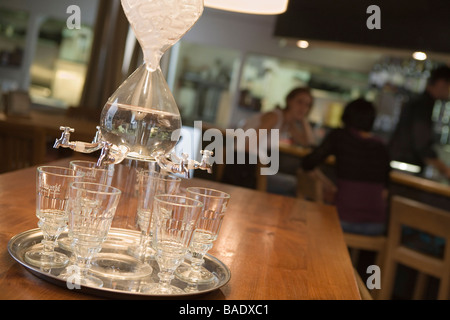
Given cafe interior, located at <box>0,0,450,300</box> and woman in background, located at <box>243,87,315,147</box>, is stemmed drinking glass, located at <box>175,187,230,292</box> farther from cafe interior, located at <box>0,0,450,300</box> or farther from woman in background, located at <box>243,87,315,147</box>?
woman in background, located at <box>243,87,315,147</box>

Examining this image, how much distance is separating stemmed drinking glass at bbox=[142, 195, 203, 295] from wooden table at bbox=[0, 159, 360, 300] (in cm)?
8

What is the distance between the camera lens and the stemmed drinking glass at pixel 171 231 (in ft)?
2.80

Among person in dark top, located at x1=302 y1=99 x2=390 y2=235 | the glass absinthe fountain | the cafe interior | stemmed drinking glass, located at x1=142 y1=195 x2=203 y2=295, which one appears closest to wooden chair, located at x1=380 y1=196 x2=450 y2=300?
the cafe interior

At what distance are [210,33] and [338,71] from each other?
6.12 feet

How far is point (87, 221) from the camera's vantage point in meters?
0.83

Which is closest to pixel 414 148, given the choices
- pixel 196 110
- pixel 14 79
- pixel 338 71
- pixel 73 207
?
pixel 338 71

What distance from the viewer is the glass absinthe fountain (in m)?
1.00

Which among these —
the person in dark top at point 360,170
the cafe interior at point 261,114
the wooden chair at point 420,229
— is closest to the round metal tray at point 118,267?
the cafe interior at point 261,114

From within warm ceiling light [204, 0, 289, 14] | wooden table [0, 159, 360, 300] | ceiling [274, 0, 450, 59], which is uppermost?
ceiling [274, 0, 450, 59]

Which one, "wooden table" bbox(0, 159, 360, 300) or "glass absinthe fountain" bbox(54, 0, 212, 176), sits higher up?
"glass absinthe fountain" bbox(54, 0, 212, 176)

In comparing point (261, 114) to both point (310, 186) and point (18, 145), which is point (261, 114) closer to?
point (310, 186)

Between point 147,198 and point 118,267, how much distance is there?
0.15 metres

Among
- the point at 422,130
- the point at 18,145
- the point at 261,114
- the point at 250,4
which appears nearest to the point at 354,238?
the point at 261,114
